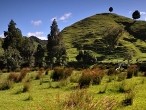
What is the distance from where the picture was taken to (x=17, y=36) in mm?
79375

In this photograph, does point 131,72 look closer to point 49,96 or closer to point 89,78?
point 89,78

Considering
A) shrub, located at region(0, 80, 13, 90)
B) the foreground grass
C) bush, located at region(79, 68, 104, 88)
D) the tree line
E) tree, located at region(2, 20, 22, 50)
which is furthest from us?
tree, located at region(2, 20, 22, 50)

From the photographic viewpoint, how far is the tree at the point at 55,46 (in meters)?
78.3

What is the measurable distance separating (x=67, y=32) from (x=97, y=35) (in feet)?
70.8

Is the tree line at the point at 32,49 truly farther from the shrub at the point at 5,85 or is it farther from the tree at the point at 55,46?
the shrub at the point at 5,85

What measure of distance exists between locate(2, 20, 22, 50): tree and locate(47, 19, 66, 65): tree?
7.98 m

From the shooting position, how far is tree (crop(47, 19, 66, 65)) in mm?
78338

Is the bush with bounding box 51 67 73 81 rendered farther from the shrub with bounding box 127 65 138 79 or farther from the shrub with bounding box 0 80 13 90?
the shrub with bounding box 127 65 138 79

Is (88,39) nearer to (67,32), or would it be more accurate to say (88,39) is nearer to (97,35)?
(97,35)

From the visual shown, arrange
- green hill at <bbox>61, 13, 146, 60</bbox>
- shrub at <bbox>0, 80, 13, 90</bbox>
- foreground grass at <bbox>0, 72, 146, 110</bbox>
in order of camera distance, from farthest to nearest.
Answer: green hill at <bbox>61, 13, 146, 60</bbox>
shrub at <bbox>0, 80, 13, 90</bbox>
foreground grass at <bbox>0, 72, 146, 110</bbox>

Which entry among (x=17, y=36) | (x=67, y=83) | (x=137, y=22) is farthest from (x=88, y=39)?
(x=67, y=83)

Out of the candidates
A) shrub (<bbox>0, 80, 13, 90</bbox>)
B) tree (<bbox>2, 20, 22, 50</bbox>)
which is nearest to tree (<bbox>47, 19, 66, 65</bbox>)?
tree (<bbox>2, 20, 22, 50</bbox>)

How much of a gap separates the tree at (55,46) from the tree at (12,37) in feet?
26.2

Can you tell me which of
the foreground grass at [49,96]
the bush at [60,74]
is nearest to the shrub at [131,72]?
the foreground grass at [49,96]
